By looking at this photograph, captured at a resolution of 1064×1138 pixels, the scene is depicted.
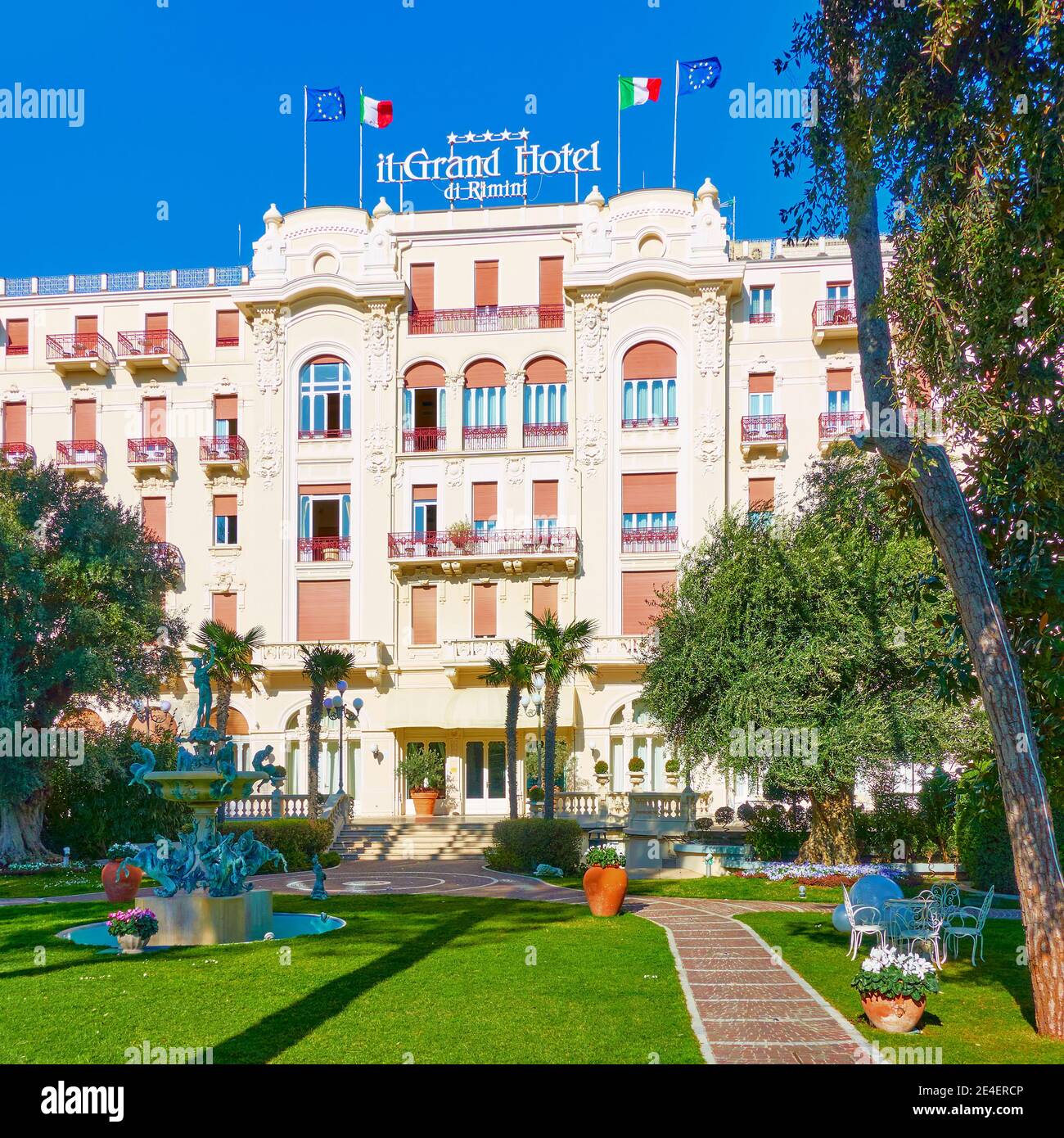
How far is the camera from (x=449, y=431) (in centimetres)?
4131

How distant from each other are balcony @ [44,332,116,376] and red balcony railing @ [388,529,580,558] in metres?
12.4

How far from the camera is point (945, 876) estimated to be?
25391 mm

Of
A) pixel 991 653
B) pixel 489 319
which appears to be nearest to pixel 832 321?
pixel 489 319

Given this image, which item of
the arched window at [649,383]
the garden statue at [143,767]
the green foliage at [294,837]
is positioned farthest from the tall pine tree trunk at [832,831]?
the arched window at [649,383]

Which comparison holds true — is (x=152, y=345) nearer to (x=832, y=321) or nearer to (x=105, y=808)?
(x=105, y=808)

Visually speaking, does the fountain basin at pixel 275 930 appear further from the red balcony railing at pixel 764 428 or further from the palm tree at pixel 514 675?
the red balcony railing at pixel 764 428

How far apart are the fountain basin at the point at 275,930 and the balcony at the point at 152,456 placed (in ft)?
85.6

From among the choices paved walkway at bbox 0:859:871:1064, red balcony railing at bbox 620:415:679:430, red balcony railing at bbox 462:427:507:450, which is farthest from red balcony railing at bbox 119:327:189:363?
paved walkway at bbox 0:859:871:1064

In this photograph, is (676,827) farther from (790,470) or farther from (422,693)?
(790,470)

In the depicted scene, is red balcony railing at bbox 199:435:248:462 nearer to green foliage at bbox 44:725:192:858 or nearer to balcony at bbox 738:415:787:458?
green foliage at bbox 44:725:192:858

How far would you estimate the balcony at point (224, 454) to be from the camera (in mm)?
41312

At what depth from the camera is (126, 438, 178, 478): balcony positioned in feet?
138
